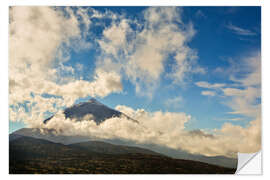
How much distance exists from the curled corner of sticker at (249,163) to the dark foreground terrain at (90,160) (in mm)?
279

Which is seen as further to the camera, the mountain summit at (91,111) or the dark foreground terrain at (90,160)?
the mountain summit at (91,111)

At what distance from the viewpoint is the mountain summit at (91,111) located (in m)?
6.88

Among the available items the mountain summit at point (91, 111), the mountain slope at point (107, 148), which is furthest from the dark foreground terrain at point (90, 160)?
the mountain summit at point (91, 111)

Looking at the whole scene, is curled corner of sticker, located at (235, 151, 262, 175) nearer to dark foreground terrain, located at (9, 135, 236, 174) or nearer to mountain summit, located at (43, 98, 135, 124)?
dark foreground terrain, located at (9, 135, 236, 174)

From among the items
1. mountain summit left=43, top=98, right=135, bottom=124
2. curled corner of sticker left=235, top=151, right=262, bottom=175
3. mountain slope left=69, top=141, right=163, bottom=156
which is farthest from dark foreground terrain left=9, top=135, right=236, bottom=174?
mountain summit left=43, top=98, right=135, bottom=124

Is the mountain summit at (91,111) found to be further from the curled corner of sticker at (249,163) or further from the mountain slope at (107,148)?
the curled corner of sticker at (249,163)

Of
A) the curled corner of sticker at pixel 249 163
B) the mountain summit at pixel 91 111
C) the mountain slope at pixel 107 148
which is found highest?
the mountain summit at pixel 91 111

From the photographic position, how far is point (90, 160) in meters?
6.76

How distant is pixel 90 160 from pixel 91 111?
1522mm

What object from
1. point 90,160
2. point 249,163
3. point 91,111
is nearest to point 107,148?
point 90,160

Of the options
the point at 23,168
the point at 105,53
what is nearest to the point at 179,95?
the point at 105,53

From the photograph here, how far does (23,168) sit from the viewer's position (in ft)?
21.0
